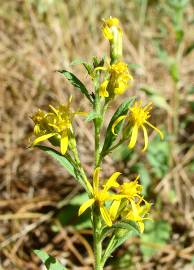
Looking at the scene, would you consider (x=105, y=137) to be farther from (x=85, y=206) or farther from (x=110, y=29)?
(x=110, y=29)

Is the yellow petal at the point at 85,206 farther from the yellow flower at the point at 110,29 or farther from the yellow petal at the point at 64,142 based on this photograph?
the yellow flower at the point at 110,29

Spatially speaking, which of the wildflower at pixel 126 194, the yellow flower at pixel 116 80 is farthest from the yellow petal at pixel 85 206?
the yellow flower at pixel 116 80

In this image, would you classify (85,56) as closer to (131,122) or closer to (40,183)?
(40,183)

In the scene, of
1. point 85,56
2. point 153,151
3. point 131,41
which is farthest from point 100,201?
point 131,41

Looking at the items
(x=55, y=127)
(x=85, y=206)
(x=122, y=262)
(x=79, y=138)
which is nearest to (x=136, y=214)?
(x=85, y=206)

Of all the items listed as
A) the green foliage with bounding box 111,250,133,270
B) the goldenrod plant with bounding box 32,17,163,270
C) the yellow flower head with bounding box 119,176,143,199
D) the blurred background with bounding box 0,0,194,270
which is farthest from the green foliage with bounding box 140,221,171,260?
the yellow flower head with bounding box 119,176,143,199

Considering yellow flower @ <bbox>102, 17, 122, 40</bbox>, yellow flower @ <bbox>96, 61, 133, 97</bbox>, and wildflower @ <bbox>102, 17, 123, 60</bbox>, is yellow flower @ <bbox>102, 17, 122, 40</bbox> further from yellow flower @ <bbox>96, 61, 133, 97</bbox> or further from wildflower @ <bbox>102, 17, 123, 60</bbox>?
yellow flower @ <bbox>96, 61, 133, 97</bbox>

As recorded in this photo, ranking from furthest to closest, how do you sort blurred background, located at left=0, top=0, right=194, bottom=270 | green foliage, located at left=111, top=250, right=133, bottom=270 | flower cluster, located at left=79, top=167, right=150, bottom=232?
blurred background, located at left=0, top=0, right=194, bottom=270, green foliage, located at left=111, top=250, right=133, bottom=270, flower cluster, located at left=79, top=167, right=150, bottom=232
